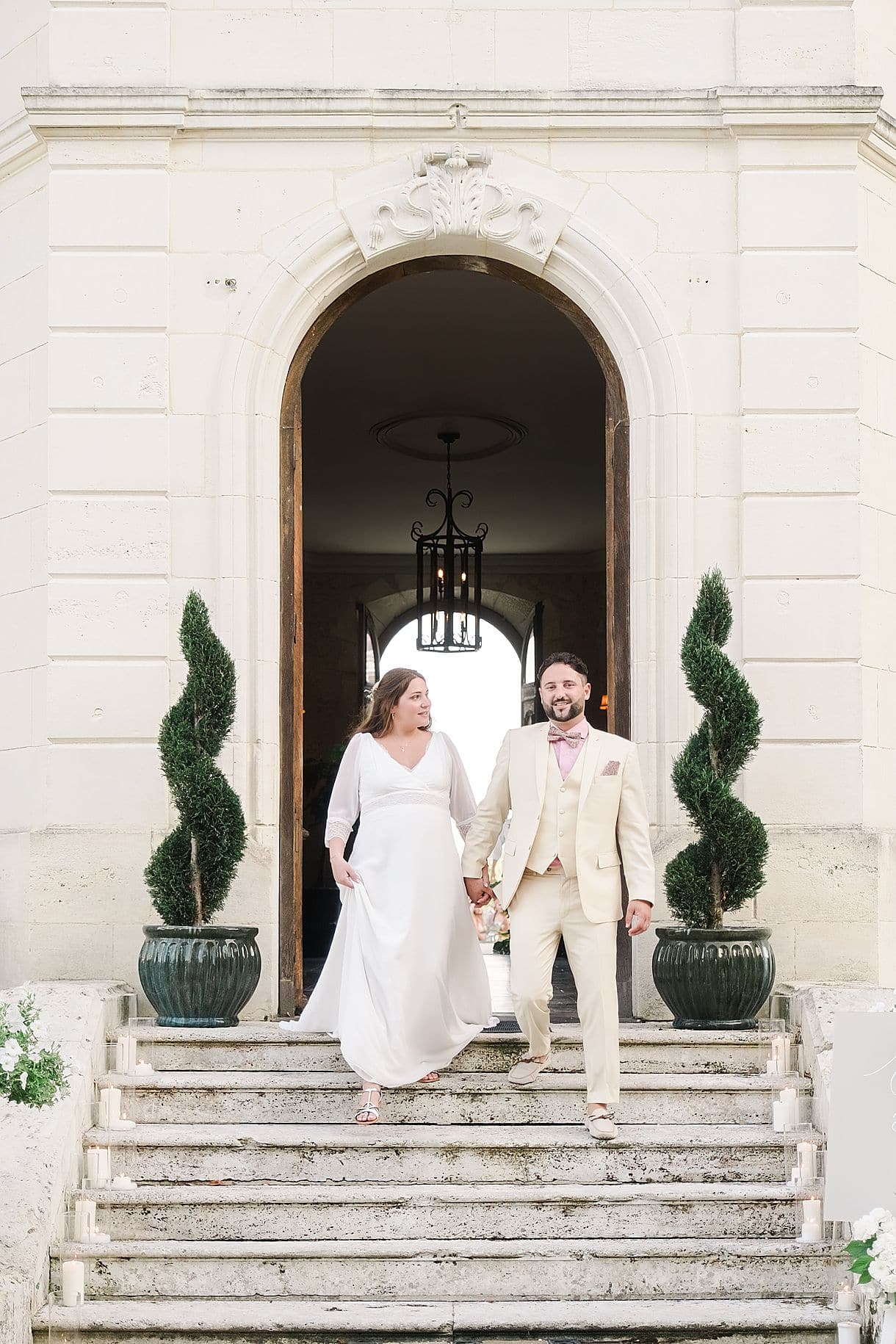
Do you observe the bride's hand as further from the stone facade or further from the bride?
the stone facade

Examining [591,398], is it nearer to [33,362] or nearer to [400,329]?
[400,329]

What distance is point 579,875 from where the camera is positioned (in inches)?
250

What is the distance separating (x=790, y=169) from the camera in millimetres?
8539

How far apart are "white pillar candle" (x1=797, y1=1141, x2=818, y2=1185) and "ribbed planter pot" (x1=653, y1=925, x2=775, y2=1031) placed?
3.59ft

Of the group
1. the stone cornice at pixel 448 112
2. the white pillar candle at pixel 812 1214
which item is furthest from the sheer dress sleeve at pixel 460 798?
the stone cornice at pixel 448 112

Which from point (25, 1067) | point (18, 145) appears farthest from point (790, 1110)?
point (18, 145)

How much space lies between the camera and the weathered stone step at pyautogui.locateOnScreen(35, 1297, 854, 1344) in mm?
5223

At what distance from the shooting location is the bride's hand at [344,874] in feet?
21.5

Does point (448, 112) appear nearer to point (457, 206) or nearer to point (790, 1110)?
point (457, 206)

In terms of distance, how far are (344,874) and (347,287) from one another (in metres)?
3.56

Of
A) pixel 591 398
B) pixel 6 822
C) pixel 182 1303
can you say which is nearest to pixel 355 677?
pixel 591 398

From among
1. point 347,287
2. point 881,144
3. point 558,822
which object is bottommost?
point 558,822

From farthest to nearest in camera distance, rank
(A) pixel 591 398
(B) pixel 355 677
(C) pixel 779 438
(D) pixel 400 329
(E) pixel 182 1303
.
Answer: (B) pixel 355 677, (A) pixel 591 398, (D) pixel 400 329, (C) pixel 779 438, (E) pixel 182 1303

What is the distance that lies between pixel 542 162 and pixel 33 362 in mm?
→ 2826
